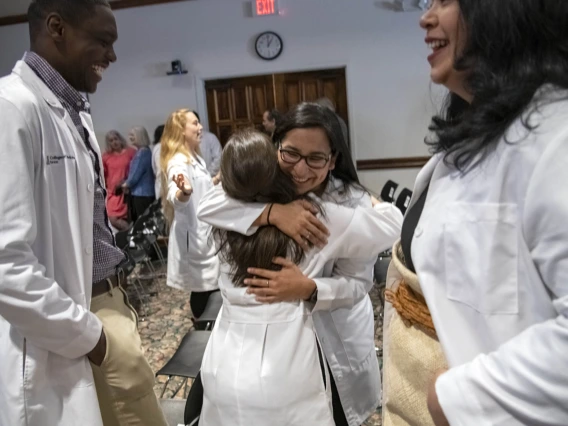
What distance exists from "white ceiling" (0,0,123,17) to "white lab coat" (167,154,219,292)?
16.1 feet

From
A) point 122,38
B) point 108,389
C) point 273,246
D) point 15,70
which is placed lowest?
point 108,389

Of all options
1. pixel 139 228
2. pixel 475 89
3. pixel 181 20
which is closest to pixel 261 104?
pixel 181 20

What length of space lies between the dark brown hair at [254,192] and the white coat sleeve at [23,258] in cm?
40

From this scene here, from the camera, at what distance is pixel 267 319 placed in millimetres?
1156

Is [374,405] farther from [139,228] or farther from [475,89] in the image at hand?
[139,228]

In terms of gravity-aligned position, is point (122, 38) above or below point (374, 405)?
above

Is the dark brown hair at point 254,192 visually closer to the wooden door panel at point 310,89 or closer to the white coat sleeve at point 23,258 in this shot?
the white coat sleeve at point 23,258

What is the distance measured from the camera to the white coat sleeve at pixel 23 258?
939 mm

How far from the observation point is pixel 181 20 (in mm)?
6238

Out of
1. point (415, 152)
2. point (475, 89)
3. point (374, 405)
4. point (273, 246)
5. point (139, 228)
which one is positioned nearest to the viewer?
point (475, 89)

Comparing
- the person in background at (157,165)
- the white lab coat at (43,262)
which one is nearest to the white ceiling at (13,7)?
the person in background at (157,165)

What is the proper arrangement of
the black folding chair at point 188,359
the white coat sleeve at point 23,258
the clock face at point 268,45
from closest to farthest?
the white coat sleeve at point 23,258
the black folding chair at point 188,359
the clock face at point 268,45

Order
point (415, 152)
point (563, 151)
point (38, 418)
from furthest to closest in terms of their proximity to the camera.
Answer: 1. point (415, 152)
2. point (38, 418)
3. point (563, 151)

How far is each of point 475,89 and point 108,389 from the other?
44.0 inches
